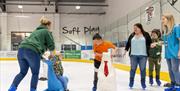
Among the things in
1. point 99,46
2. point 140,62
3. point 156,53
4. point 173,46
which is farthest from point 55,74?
point 156,53

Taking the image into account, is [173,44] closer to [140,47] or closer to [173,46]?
[173,46]

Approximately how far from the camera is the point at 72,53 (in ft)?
70.7

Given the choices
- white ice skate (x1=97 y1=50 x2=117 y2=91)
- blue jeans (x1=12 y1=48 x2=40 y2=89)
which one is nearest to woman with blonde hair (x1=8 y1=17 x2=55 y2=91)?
blue jeans (x1=12 y1=48 x2=40 y2=89)

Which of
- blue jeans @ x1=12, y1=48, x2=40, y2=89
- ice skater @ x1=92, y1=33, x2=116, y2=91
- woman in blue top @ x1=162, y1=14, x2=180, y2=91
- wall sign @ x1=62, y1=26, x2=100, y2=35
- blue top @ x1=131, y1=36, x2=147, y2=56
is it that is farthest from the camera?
wall sign @ x1=62, y1=26, x2=100, y2=35

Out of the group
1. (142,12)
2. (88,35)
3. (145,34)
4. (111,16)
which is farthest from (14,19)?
(145,34)

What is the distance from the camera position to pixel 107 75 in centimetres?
448

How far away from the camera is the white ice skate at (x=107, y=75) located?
4465mm

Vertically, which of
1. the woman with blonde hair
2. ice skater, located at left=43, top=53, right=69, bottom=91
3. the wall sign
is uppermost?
the wall sign

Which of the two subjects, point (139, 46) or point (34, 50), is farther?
point (139, 46)

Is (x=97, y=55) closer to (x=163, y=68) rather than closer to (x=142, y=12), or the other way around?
(x=163, y=68)

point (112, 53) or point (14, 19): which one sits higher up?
point (14, 19)

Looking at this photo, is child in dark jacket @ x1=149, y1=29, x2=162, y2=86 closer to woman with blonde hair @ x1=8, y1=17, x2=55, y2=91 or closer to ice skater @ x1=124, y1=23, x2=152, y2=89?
ice skater @ x1=124, y1=23, x2=152, y2=89

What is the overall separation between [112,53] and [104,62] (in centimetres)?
27

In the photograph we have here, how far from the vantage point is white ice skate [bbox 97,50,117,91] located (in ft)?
14.6
